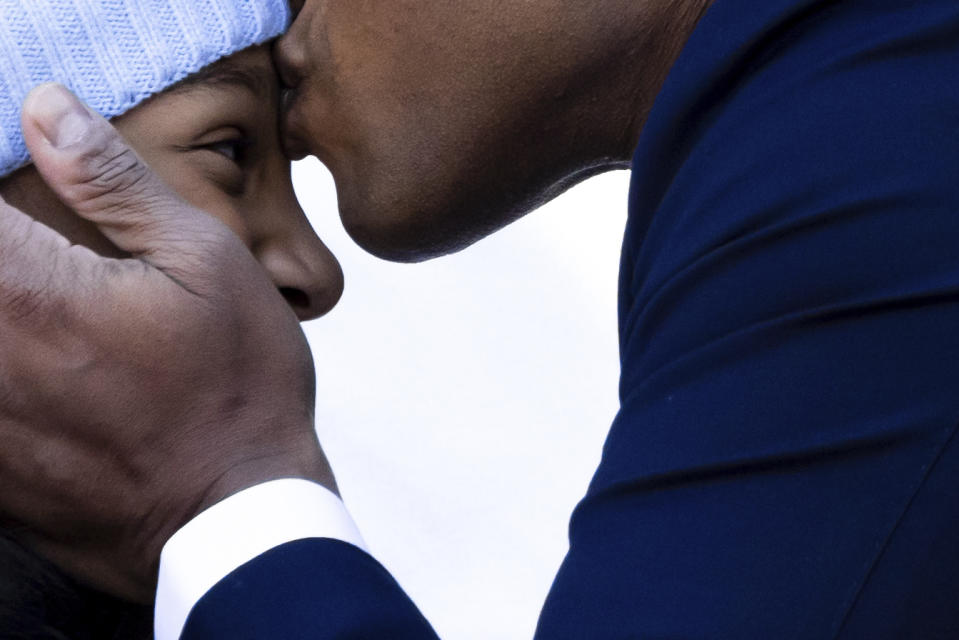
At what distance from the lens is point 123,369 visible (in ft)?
3.21

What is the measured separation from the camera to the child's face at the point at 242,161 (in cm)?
Answer: 120

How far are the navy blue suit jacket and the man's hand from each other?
0.14 metres

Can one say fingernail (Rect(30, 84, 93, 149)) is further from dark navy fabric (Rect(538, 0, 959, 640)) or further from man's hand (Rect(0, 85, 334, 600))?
dark navy fabric (Rect(538, 0, 959, 640))

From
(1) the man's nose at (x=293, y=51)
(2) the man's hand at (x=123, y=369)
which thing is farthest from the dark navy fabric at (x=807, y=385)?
(1) the man's nose at (x=293, y=51)

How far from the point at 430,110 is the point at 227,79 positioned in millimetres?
207

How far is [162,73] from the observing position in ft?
3.89

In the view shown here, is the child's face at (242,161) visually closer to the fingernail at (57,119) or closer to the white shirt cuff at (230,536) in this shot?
the fingernail at (57,119)

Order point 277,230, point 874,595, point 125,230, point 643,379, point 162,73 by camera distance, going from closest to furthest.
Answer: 1. point 874,595
2. point 643,379
3. point 125,230
4. point 162,73
5. point 277,230

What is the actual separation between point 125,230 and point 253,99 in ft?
0.90

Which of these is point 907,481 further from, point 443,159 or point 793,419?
point 443,159

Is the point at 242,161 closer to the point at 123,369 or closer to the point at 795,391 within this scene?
the point at 123,369

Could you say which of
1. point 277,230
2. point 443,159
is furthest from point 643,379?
point 277,230

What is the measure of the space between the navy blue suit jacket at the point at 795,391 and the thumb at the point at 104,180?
302mm

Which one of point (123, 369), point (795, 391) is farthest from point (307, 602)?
point (795, 391)
